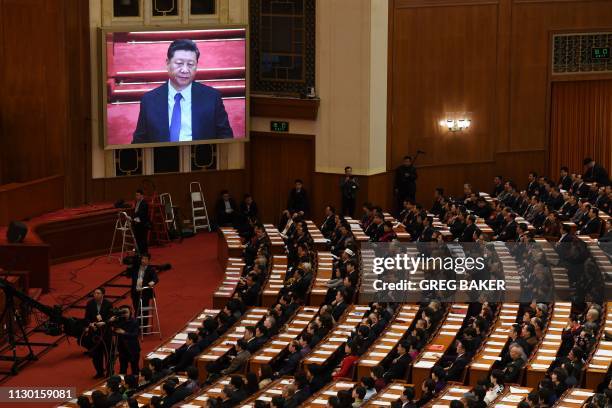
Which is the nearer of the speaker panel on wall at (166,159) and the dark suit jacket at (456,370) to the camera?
the dark suit jacket at (456,370)

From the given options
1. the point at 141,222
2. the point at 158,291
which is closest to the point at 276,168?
the point at 141,222

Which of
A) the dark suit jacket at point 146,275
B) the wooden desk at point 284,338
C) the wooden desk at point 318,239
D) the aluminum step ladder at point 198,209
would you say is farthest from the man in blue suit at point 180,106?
the wooden desk at point 284,338

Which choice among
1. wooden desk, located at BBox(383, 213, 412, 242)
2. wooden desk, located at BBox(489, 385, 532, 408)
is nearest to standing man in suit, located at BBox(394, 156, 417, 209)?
wooden desk, located at BBox(383, 213, 412, 242)

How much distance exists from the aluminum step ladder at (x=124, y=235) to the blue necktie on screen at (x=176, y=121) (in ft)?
7.55

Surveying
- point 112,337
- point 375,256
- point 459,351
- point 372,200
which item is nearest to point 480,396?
point 459,351

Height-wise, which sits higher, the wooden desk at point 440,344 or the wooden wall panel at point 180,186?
the wooden wall panel at point 180,186

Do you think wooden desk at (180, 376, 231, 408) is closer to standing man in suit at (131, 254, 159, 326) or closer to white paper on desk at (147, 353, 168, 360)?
white paper on desk at (147, 353, 168, 360)

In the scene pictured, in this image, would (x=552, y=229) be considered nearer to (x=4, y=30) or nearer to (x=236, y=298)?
(x=236, y=298)

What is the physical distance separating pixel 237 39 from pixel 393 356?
12357 millimetres

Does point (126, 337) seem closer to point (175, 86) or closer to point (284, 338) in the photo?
point (284, 338)

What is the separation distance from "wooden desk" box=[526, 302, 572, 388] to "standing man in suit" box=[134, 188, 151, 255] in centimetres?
926

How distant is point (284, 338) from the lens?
2012 cm

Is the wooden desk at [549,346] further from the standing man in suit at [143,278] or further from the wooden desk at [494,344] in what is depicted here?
the standing man in suit at [143,278]

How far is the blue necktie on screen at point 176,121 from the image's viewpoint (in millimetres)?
29016
